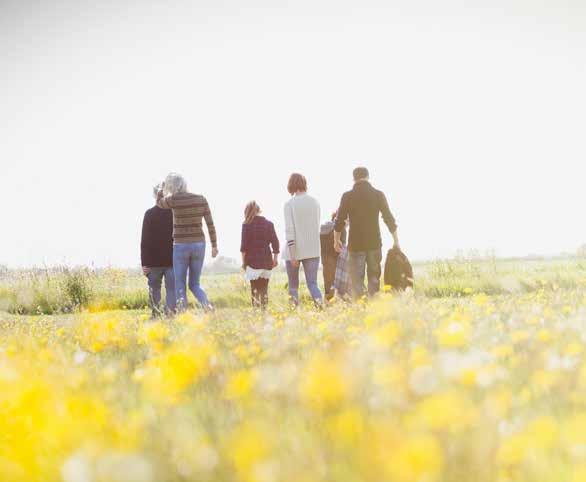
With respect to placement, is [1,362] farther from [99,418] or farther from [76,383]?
[99,418]

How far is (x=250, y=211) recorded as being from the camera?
9758 millimetres

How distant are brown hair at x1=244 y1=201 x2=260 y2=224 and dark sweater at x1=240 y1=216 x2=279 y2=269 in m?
0.07

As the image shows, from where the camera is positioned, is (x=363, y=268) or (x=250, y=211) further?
(x=250, y=211)

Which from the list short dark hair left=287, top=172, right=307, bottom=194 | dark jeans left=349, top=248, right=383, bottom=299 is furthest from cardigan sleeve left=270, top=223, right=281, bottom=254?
dark jeans left=349, top=248, right=383, bottom=299

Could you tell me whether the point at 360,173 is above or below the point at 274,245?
above

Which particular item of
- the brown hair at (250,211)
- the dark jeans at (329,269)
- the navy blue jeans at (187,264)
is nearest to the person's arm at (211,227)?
the navy blue jeans at (187,264)

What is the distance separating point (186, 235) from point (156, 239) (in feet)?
2.83

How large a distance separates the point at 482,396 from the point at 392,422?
45 cm

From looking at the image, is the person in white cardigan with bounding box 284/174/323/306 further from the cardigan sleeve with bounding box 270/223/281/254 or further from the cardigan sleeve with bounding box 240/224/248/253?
the cardigan sleeve with bounding box 240/224/248/253

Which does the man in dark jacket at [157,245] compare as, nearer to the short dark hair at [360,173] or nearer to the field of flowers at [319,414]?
the short dark hair at [360,173]

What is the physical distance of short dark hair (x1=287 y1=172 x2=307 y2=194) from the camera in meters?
9.51

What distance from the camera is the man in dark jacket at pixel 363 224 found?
9.02 m

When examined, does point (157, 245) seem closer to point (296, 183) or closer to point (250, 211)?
point (250, 211)

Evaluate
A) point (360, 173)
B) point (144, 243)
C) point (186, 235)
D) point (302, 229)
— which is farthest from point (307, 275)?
point (144, 243)
